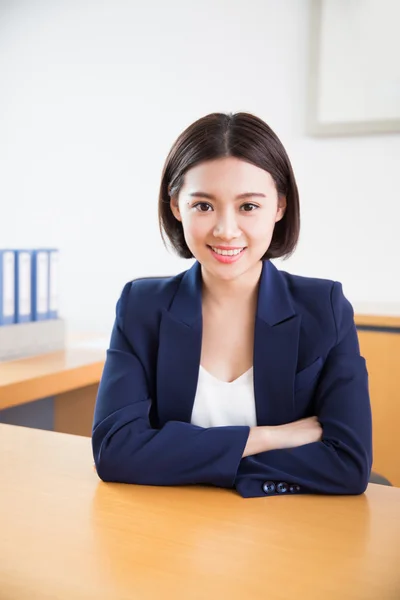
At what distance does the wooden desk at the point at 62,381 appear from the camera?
2.08 meters

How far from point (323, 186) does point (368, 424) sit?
1.74 meters

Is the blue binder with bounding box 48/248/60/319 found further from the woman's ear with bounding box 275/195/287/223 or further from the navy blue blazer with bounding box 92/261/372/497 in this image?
the woman's ear with bounding box 275/195/287/223

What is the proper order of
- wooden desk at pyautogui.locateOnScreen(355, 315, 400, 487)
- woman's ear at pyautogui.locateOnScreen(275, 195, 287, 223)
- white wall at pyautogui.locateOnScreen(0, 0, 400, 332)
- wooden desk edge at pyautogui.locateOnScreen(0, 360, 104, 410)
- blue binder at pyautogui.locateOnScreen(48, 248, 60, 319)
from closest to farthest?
1. woman's ear at pyautogui.locateOnScreen(275, 195, 287, 223)
2. wooden desk edge at pyautogui.locateOnScreen(0, 360, 104, 410)
3. wooden desk at pyautogui.locateOnScreen(355, 315, 400, 487)
4. blue binder at pyautogui.locateOnScreen(48, 248, 60, 319)
5. white wall at pyautogui.locateOnScreen(0, 0, 400, 332)

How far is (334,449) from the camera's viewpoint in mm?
1203

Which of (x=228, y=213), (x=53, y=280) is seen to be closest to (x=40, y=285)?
(x=53, y=280)

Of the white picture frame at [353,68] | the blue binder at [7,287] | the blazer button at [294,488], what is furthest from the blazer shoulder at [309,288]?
the white picture frame at [353,68]

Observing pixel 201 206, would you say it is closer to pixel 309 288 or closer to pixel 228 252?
pixel 228 252

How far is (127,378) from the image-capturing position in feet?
4.33

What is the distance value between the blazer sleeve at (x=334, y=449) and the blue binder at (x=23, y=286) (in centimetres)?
147

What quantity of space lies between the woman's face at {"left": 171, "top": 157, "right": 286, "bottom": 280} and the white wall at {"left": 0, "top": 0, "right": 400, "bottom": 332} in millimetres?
1265

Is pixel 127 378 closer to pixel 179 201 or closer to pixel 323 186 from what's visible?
pixel 179 201

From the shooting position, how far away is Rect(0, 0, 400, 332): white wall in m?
2.78

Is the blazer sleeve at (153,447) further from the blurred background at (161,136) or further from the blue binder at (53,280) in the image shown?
the blue binder at (53,280)

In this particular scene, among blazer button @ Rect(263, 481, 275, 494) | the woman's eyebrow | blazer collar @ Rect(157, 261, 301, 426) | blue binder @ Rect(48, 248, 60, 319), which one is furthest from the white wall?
blazer button @ Rect(263, 481, 275, 494)
